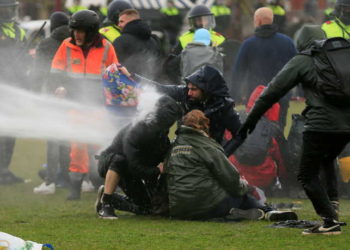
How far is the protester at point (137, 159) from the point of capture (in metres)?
9.43

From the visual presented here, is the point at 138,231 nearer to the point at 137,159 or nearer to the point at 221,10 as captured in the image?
the point at 137,159

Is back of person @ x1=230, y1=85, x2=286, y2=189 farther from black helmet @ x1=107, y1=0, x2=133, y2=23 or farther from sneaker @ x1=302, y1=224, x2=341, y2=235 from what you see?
sneaker @ x1=302, y1=224, x2=341, y2=235

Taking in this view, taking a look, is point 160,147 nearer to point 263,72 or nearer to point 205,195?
point 205,195

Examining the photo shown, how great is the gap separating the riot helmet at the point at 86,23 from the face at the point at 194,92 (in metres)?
2.02

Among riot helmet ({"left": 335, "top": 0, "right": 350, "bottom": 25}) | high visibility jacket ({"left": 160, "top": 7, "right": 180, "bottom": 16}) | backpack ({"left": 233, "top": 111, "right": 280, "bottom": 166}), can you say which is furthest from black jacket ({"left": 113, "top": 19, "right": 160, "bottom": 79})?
high visibility jacket ({"left": 160, "top": 7, "right": 180, "bottom": 16})

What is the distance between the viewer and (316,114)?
8305mm

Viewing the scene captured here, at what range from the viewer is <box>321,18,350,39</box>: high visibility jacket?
39.7ft

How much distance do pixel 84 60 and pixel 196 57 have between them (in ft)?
5.35

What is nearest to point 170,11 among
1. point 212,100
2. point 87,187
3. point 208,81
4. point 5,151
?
point 5,151

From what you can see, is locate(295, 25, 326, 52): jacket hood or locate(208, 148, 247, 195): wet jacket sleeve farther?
locate(208, 148, 247, 195): wet jacket sleeve

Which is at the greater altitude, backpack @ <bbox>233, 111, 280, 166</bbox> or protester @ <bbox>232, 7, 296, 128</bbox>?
protester @ <bbox>232, 7, 296, 128</bbox>

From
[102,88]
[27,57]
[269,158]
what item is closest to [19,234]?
[102,88]

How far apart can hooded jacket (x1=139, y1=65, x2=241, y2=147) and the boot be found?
2.22 metres

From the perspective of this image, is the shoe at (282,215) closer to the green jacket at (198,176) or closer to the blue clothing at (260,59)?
the green jacket at (198,176)
